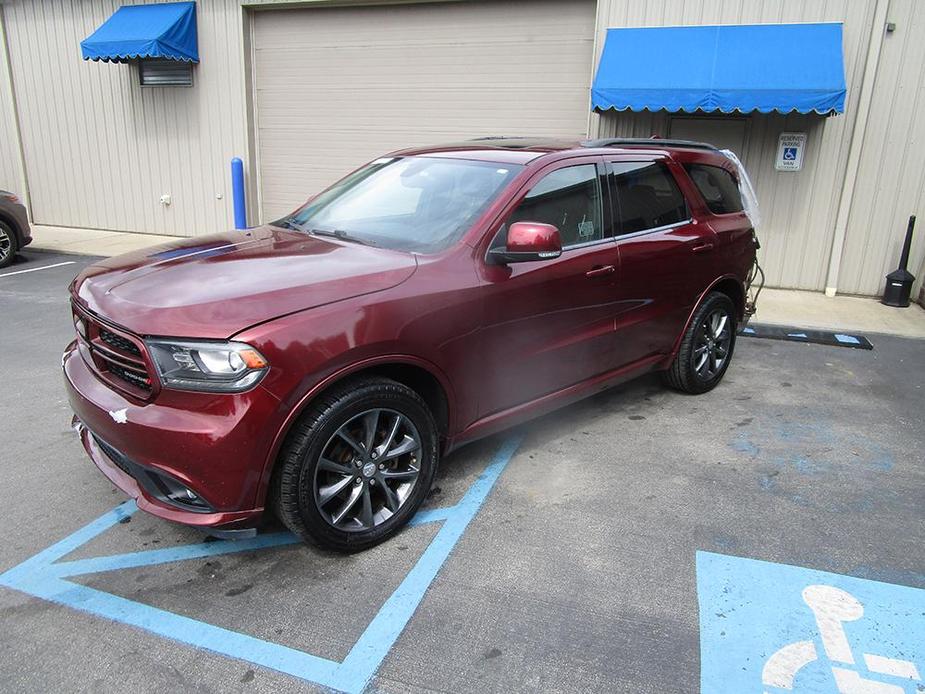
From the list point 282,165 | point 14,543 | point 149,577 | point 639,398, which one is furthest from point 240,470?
point 282,165

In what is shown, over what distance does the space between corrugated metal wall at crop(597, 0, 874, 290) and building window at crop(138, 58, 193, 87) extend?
22.1 ft

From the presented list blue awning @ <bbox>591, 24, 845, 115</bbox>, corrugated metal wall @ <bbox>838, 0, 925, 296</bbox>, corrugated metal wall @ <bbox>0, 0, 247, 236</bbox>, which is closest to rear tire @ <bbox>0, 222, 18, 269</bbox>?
corrugated metal wall @ <bbox>0, 0, 247, 236</bbox>

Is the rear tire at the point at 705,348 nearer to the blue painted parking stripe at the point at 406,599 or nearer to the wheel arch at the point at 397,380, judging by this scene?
the blue painted parking stripe at the point at 406,599

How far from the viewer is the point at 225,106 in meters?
11.4

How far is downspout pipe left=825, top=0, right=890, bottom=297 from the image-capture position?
826cm

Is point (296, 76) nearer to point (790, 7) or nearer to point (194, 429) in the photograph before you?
point (790, 7)

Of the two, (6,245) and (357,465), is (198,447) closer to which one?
(357,465)

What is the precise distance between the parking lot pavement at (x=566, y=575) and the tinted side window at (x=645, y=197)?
138 centimetres

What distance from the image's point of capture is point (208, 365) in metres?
2.71

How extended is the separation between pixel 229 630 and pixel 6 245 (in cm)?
928

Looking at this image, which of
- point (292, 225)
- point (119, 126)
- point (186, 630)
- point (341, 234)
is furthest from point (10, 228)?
point (186, 630)

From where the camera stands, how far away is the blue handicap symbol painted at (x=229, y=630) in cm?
257

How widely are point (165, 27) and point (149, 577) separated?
10.2 meters

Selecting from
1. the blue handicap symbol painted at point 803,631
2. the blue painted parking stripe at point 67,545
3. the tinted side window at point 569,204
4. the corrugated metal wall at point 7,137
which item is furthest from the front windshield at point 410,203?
the corrugated metal wall at point 7,137
